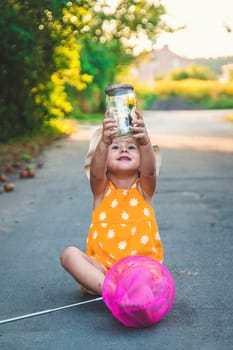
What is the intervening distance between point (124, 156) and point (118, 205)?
31 centimetres

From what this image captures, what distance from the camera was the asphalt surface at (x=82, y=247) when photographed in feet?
12.2

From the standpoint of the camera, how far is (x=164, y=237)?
6277mm

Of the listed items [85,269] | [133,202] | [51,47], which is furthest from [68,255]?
[51,47]

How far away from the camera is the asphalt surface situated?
3.72 meters

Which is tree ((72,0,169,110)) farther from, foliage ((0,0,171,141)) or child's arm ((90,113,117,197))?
child's arm ((90,113,117,197))

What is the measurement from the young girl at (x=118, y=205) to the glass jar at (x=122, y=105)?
0.04 meters

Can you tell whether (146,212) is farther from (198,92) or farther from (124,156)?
(198,92)

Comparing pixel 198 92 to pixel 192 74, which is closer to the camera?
pixel 198 92

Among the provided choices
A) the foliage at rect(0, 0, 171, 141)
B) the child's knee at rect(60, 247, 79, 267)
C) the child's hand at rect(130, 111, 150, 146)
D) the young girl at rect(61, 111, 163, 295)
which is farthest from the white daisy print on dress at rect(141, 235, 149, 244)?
the foliage at rect(0, 0, 171, 141)

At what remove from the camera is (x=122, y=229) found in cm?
434

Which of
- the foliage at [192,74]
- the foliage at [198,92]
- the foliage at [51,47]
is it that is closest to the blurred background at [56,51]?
the foliage at [51,47]

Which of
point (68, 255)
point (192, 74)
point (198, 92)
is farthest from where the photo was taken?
point (192, 74)

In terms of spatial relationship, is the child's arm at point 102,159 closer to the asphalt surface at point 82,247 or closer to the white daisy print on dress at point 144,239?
the white daisy print on dress at point 144,239

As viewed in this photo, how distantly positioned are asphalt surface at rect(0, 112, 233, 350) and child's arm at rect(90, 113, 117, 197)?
71cm
